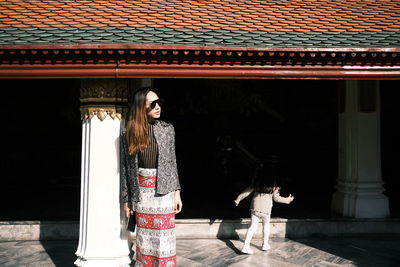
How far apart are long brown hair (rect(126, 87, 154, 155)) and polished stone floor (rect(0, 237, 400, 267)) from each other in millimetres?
1933

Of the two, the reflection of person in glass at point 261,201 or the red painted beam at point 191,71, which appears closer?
the red painted beam at point 191,71

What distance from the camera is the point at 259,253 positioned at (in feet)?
16.5

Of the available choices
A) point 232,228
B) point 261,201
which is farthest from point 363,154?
point 232,228

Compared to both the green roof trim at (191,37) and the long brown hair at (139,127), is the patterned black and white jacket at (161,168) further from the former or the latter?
the green roof trim at (191,37)

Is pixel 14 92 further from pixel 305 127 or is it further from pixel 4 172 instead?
pixel 305 127

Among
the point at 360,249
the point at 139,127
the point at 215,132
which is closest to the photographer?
the point at 139,127

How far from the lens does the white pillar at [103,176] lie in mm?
4160

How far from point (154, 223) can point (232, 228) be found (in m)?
2.54

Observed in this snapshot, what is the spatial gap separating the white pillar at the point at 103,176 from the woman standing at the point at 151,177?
2.22 feet

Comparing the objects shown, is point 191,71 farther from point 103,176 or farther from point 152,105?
point 103,176

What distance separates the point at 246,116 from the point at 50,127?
5.11m

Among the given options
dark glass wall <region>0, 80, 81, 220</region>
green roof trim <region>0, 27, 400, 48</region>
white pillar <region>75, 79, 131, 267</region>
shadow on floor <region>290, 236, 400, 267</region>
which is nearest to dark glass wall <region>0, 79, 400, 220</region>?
dark glass wall <region>0, 80, 81, 220</region>

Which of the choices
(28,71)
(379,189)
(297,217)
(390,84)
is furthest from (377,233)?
(28,71)

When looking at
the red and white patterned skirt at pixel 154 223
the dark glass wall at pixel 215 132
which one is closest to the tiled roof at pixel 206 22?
the red and white patterned skirt at pixel 154 223
